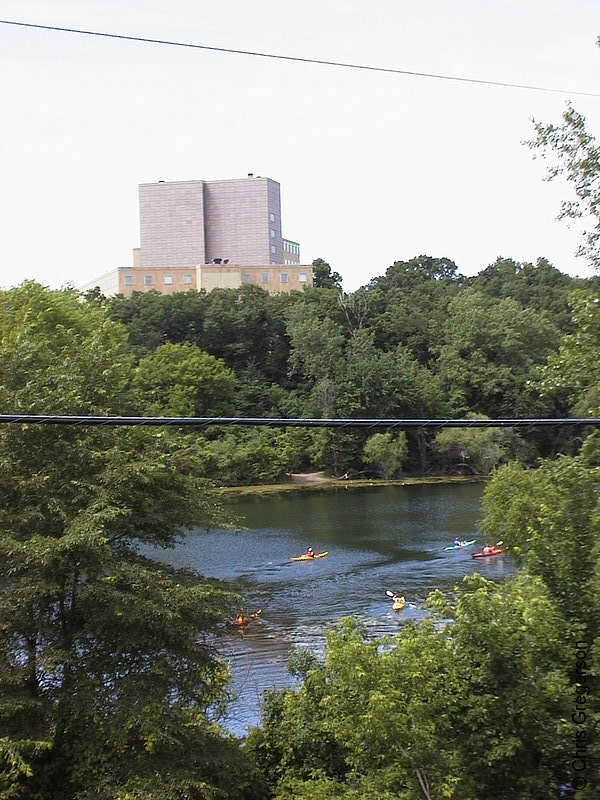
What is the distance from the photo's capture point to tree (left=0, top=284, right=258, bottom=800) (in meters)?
11.3

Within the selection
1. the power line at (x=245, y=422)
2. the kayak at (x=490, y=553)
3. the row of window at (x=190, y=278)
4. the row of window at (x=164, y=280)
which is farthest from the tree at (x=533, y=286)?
the power line at (x=245, y=422)

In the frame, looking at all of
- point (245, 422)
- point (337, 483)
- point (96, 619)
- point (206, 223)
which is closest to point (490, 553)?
point (96, 619)

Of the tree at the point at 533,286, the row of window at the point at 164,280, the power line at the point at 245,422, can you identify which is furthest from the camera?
the row of window at the point at 164,280

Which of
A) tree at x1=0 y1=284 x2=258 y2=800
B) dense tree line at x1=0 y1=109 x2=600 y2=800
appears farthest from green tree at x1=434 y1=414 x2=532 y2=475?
tree at x1=0 y1=284 x2=258 y2=800

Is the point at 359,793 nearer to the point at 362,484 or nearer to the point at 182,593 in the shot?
the point at 182,593

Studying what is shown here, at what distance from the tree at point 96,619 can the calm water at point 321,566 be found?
1531 mm

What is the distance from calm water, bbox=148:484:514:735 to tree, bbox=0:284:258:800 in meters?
1.53

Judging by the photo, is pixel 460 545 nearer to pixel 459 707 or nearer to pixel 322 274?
pixel 459 707

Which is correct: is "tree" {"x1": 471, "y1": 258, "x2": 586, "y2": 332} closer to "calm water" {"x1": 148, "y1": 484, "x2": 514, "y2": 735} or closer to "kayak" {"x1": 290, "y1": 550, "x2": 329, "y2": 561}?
"calm water" {"x1": 148, "y1": 484, "x2": 514, "y2": 735}

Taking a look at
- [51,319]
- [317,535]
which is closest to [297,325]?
[317,535]

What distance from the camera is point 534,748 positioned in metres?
10.6

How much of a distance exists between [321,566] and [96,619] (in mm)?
16705

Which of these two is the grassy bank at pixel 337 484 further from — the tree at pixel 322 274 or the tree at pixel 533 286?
the tree at pixel 322 274

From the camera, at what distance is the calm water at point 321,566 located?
65.6ft
